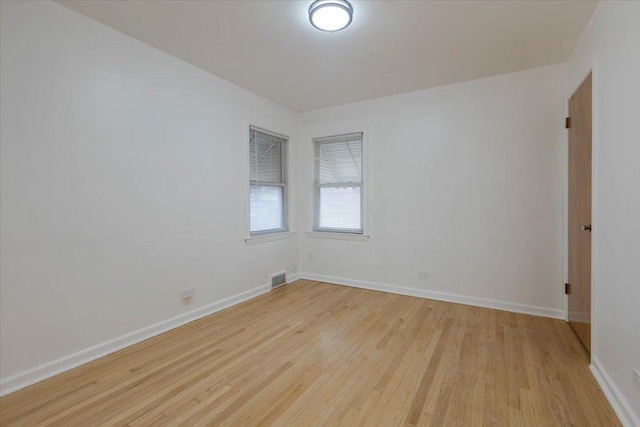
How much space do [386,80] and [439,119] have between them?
0.82 m

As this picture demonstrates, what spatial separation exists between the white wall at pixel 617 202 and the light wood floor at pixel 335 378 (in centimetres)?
22

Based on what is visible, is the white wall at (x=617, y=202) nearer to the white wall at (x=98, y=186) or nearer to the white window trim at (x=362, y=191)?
the white window trim at (x=362, y=191)

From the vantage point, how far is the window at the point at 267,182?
12.7 ft

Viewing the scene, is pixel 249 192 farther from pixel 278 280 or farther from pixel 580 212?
pixel 580 212

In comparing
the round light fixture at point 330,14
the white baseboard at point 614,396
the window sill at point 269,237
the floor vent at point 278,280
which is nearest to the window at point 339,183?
the window sill at point 269,237

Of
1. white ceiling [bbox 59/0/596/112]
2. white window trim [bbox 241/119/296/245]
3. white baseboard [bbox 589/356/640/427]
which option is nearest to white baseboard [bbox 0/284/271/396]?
white window trim [bbox 241/119/296/245]

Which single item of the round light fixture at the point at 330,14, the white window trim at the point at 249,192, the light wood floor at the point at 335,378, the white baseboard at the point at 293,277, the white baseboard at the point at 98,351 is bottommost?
the light wood floor at the point at 335,378

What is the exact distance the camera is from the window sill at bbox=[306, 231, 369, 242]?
408cm

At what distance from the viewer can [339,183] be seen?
433cm

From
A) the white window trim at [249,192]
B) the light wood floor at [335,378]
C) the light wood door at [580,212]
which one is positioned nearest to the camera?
the light wood floor at [335,378]

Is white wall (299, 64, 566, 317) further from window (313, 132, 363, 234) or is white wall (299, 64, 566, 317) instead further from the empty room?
window (313, 132, 363, 234)

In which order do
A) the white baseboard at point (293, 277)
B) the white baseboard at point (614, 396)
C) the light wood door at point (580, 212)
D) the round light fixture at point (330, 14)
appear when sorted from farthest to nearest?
the white baseboard at point (293, 277), the light wood door at point (580, 212), the round light fixture at point (330, 14), the white baseboard at point (614, 396)

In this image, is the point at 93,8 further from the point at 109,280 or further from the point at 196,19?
the point at 109,280

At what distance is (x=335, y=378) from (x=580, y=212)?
2.46 metres
